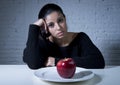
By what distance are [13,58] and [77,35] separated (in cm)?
111

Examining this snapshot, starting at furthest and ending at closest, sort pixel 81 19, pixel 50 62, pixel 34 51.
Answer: pixel 81 19 < pixel 34 51 < pixel 50 62

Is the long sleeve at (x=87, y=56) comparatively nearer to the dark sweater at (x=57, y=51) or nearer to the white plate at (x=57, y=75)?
the dark sweater at (x=57, y=51)

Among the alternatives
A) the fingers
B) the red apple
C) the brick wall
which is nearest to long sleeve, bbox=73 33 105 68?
the fingers

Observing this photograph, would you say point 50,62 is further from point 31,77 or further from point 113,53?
point 113,53

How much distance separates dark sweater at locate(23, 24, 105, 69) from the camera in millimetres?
1488

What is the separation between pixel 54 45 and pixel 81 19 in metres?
0.88

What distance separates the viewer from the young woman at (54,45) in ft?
4.94

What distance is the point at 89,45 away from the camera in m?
1.75

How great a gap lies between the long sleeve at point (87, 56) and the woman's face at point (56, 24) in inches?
7.9

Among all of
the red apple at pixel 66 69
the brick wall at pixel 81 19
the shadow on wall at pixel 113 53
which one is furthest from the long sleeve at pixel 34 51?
the shadow on wall at pixel 113 53

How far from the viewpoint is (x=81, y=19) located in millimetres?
2615

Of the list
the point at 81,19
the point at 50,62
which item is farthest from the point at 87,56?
the point at 81,19

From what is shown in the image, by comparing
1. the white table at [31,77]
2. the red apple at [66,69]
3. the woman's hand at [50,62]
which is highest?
the red apple at [66,69]

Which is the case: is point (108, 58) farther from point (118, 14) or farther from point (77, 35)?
point (77, 35)
